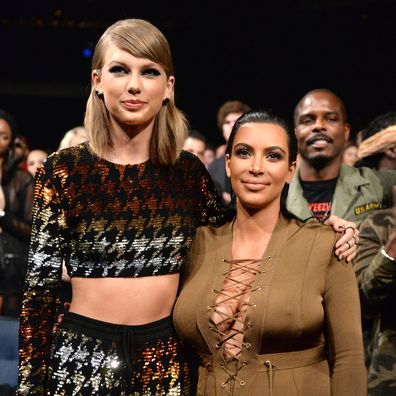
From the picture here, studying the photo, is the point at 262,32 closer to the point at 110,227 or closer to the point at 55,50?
the point at 55,50

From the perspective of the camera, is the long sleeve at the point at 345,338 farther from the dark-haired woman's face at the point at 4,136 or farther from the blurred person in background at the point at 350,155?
the blurred person in background at the point at 350,155

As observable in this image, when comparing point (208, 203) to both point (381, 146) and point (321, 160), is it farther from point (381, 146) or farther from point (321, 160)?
point (381, 146)

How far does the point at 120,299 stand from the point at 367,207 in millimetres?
1610

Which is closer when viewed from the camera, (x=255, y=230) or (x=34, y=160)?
(x=255, y=230)

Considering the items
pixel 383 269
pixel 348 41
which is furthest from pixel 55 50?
pixel 383 269

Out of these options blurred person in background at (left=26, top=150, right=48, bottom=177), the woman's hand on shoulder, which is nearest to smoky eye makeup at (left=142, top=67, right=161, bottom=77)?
the woman's hand on shoulder

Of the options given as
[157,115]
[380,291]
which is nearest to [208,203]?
[157,115]

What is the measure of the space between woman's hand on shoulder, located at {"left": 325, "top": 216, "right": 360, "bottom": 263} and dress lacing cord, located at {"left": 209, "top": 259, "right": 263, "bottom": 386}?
0.80 feet

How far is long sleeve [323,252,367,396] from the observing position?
2.14m

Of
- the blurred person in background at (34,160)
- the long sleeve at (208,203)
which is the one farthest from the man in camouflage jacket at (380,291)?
the blurred person in background at (34,160)

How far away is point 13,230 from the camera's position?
4395 millimetres

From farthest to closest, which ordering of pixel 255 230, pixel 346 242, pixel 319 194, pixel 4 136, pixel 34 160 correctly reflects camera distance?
Result: pixel 34 160 < pixel 4 136 < pixel 319 194 < pixel 255 230 < pixel 346 242

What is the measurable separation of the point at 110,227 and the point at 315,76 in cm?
629

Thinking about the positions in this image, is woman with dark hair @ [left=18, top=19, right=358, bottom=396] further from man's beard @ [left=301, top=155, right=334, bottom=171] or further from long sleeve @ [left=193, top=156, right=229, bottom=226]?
man's beard @ [left=301, top=155, right=334, bottom=171]
